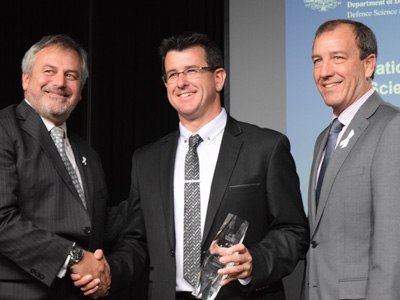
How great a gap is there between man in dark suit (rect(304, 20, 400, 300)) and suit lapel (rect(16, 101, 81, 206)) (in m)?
1.17

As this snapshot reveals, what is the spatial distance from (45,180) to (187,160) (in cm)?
69

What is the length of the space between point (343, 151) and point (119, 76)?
12.4 ft

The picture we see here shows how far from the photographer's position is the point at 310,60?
4.56 metres

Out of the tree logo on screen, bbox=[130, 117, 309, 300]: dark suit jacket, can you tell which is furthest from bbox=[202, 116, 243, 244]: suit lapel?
the tree logo on screen

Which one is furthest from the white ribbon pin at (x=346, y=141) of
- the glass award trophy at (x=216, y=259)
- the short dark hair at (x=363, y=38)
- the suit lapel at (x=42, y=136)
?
the suit lapel at (x=42, y=136)

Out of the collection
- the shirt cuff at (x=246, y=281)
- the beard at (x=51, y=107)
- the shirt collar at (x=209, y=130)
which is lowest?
the shirt cuff at (x=246, y=281)

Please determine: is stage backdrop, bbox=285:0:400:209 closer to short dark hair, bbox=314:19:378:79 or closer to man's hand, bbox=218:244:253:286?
short dark hair, bbox=314:19:378:79

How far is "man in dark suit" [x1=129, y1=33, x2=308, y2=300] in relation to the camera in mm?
2627

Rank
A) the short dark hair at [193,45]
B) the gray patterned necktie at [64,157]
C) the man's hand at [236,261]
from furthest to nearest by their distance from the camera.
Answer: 1. the short dark hair at [193,45]
2. the gray patterned necktie at [64,157]
3. the man's hand at [236,261]

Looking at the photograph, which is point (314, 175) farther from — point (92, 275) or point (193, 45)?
point (92, 275)

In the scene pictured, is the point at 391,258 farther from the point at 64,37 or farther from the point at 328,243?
the point at 64,37

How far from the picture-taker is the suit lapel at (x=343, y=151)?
2.51 m

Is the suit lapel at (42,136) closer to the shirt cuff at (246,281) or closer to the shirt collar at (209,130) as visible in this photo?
the shirt collar at (209,130)

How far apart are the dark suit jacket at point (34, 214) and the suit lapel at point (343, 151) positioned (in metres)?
1.07
